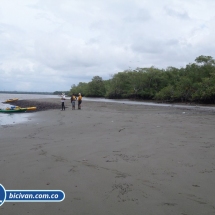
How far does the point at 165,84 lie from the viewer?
69938 mm

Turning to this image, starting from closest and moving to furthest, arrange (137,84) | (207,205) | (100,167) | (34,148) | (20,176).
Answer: (207,205) < (20,176) < (100,167) < (34,148) < (137,84)

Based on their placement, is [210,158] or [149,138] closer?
[210,158]

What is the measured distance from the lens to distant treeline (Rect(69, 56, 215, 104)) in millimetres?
48478

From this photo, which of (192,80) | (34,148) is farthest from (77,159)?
(192,80)

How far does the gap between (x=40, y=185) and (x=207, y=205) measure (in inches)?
124

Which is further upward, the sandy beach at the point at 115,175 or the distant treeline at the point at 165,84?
the distant treeline at the point at 165,84

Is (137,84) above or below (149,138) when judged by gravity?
above

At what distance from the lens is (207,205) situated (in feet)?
12.0

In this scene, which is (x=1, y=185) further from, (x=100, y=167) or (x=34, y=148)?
(x=34, y=148)

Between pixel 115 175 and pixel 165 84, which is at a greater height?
pixel 165 84

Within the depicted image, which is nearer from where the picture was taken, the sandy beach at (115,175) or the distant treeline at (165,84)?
the sandy beach at (115,175)

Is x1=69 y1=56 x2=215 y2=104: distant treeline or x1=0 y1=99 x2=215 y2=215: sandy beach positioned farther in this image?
x1=69 y1=56 x2=215 y2=104: distant treeline

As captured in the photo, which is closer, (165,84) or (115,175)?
(115,175)

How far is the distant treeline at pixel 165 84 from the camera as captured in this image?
159 ft
